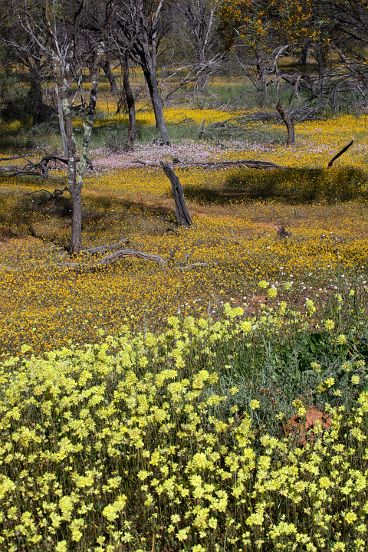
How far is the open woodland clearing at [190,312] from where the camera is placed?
4.63 m

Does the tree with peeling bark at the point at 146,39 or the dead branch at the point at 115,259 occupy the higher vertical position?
the tree with peeling bark at the point at 146,39

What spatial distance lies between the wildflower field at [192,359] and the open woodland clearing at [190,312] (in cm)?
4

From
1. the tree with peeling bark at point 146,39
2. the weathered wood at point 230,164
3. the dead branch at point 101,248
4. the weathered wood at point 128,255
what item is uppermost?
the tree with peeling bark at point 146,39

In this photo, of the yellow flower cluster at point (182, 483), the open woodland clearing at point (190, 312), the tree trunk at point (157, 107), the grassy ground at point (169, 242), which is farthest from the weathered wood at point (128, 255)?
the tree trunk at point (157, 107)

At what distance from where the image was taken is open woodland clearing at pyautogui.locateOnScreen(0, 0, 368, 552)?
463cm

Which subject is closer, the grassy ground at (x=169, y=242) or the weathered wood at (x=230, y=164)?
the grassy ground at (x=169, y=242)

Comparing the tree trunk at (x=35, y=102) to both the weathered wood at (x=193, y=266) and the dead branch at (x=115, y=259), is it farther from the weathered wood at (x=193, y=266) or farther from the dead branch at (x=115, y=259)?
the weathered wood at (x=193, y=266)

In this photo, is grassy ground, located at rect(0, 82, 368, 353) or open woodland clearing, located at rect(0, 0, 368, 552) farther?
grassy ground, located at rect(0, 82, 368, 353)

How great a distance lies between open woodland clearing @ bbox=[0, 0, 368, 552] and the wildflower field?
0.04 metres

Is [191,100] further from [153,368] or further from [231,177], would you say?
[153,368]

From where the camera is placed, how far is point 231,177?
29.6 meters

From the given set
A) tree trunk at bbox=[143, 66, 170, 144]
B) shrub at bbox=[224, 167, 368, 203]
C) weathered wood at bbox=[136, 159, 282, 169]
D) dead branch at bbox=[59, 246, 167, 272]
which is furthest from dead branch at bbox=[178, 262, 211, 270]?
tree trunk at bbox=[143, 66, 170, 144]

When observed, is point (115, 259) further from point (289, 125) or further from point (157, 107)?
point (157, 107)

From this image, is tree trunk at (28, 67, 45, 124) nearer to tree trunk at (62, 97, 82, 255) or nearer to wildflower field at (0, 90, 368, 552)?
wildflower field at (0, 90, 368, 552)
